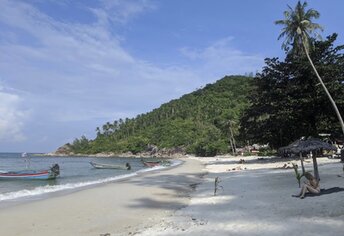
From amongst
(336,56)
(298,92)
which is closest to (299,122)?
(298,92)

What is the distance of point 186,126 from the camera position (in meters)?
144

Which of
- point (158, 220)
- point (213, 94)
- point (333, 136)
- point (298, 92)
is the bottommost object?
point (158, 220)

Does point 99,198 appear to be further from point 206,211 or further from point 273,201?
point 273,201

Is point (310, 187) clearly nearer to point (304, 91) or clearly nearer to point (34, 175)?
point (304, 91)

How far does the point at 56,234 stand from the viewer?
422 inches

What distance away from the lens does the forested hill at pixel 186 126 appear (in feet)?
378

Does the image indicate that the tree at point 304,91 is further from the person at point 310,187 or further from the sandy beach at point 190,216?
the person at point 310,187

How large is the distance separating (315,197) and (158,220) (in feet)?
16.9

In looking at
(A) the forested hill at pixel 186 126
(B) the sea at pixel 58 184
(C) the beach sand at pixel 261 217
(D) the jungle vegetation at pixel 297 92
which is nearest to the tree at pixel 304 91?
(D) the jungle vegetation at pixel 297 92

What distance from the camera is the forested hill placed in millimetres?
115163

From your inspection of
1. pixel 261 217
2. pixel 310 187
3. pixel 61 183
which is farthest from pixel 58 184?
pixel 261 217

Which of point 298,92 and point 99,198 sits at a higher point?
point 298,92

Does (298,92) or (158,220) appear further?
(298,92)

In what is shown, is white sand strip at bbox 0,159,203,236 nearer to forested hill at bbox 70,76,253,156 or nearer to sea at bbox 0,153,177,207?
sea at bbox 0,153,177,207
